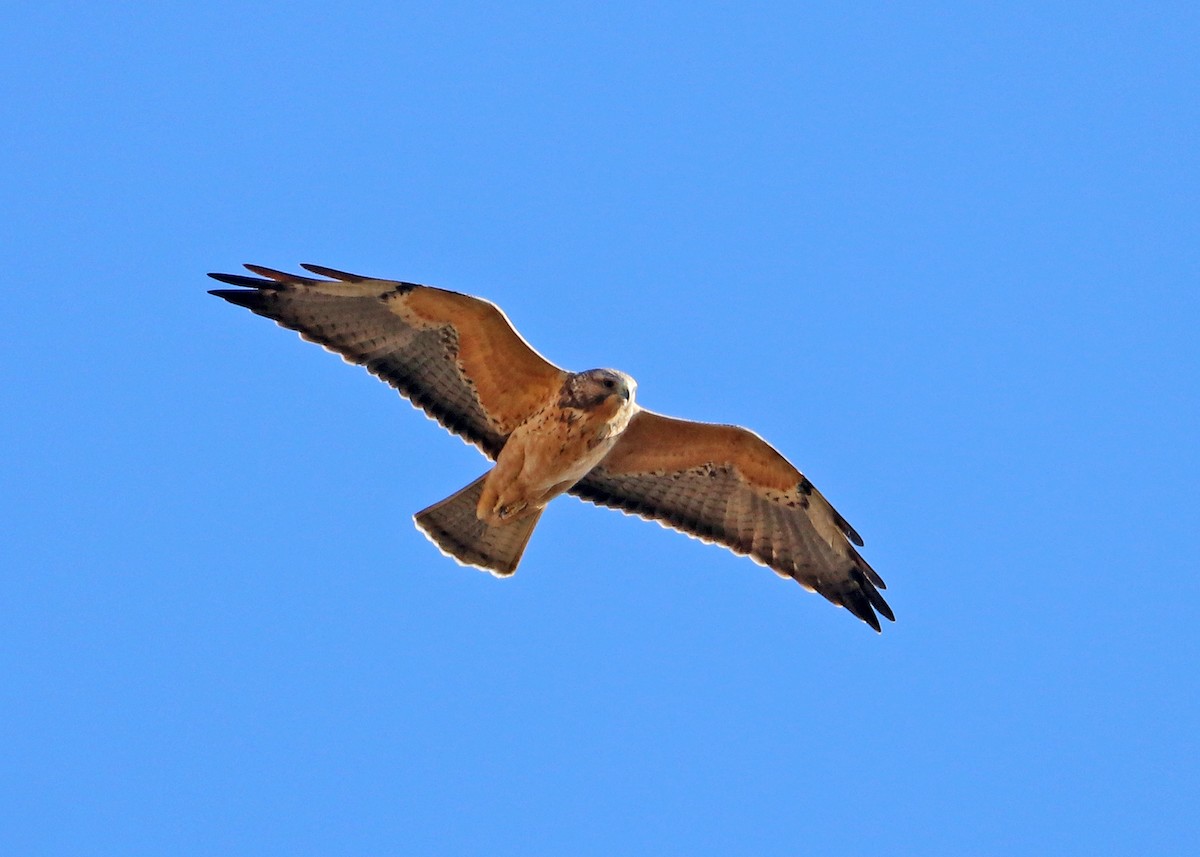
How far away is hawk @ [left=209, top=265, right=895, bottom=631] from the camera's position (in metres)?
12.6

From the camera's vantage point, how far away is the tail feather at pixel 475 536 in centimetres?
1339

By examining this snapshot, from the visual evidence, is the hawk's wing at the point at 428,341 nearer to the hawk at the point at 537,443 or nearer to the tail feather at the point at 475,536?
the hawk at the point at 537,443

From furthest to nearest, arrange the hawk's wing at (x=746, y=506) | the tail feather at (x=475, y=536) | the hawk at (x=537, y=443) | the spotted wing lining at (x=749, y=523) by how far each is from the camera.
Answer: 1. the spotted wing lining at (x=749, y=523)
2. the hawk's wing at (x=746, y=506)
3. the tail feather at (x=475, y=536)
4. the hawk at (x=537, y=443)

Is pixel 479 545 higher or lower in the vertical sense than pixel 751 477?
lower

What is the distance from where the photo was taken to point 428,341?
1304 cm

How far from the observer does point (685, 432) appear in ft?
43.8

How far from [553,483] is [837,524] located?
8.05ft

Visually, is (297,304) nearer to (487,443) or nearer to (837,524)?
(487,443)

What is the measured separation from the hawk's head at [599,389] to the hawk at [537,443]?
1 cm

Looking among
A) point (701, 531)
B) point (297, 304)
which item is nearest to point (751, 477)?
point (701, 531)

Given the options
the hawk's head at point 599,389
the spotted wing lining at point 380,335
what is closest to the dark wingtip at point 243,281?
the spotted wing lining at point 380,335

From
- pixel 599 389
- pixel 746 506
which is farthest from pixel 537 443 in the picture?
pixel 746 506

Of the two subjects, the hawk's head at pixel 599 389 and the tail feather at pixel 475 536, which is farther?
the tail feather at pixel 475 536

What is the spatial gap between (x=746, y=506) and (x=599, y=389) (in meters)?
2.11
